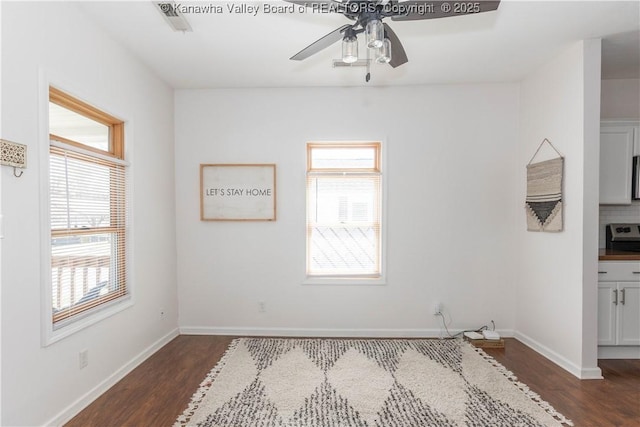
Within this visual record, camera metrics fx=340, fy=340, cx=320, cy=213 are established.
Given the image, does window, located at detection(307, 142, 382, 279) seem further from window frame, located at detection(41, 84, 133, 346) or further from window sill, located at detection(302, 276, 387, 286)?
window frame, located at detection(41, 84, 133, 346)

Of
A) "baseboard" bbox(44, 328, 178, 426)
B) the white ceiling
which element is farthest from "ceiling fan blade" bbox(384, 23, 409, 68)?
"baseboard" bbox(44, 328, 178, 426)

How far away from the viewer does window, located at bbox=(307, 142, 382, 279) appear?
395cm

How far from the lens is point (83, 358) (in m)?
2.45

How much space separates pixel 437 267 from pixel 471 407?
1633mm

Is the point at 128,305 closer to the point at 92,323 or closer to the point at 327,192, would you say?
the point at 92,323

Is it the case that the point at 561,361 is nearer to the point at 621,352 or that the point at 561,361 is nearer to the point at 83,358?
the point at 621,352

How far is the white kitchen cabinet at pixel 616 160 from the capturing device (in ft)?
11.0

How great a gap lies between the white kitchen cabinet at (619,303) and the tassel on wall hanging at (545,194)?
559 millimetres

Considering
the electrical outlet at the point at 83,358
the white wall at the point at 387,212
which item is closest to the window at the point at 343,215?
the white wall at the point at 387,212

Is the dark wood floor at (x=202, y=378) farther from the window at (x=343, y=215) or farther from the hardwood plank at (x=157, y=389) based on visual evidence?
the window at (x=343, y=215)

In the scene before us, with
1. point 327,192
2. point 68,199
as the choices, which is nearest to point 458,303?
point 327,192

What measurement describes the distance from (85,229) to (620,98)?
533 centimetres

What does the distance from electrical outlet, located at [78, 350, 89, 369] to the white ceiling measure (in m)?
2.46

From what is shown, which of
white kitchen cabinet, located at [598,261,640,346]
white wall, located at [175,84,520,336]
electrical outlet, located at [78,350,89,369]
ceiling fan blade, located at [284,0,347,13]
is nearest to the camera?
ceiling fan blade, located at [284,0,347,13]
